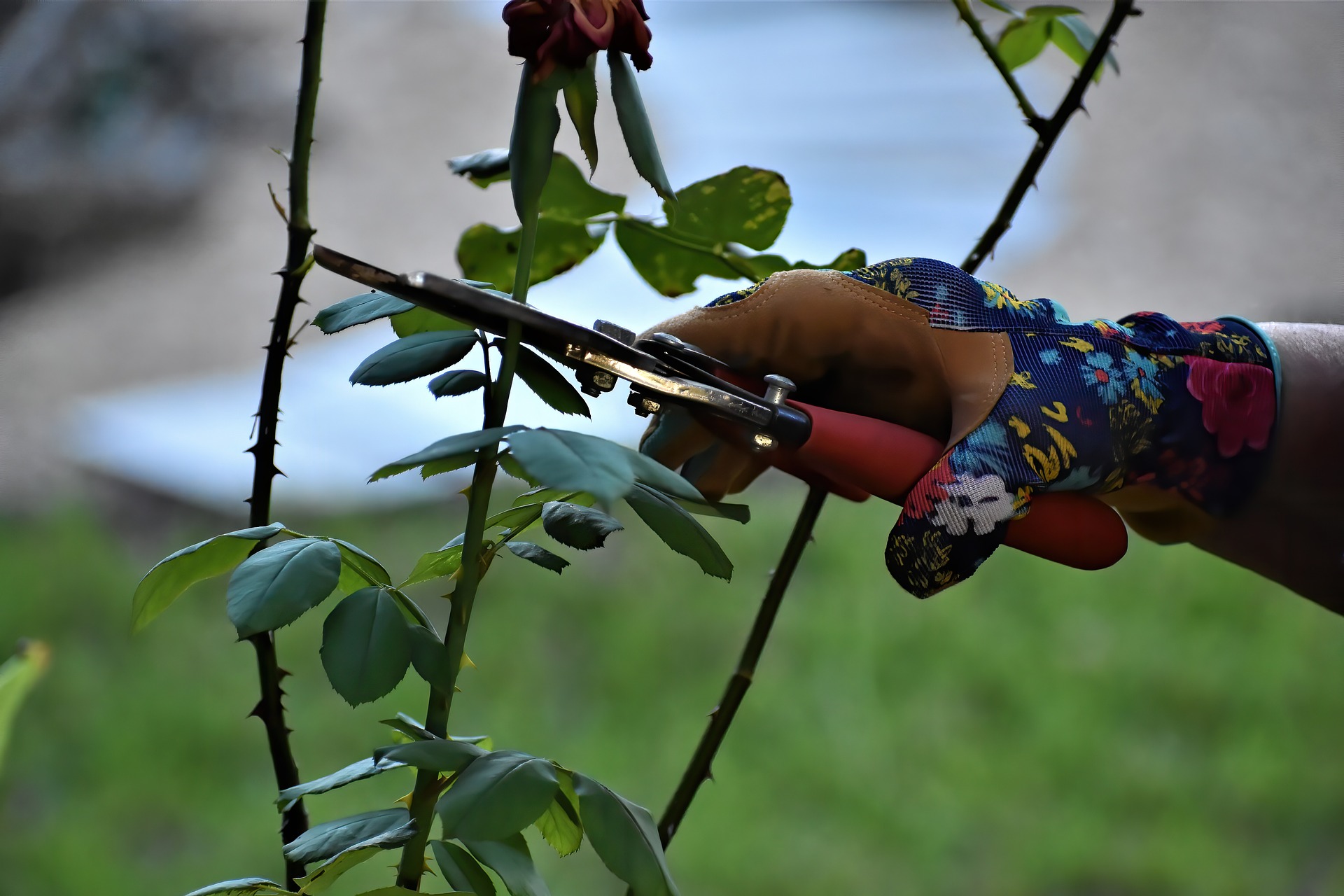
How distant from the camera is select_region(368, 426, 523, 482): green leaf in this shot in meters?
0.22

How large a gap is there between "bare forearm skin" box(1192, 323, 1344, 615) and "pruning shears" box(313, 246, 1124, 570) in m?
0.09

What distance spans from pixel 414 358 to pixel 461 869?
127 millimetres

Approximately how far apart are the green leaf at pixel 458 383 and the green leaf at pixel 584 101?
6 cm

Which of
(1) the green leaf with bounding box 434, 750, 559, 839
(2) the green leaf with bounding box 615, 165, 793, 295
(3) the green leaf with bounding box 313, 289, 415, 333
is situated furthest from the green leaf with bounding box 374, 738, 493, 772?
(2) the green leaf with bounding box 615, 165, 793, 295

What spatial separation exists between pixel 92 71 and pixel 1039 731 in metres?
1.45

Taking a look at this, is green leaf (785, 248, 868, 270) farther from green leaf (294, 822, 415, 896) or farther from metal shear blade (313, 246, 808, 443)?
green leaf (294, 822, 415, 896)

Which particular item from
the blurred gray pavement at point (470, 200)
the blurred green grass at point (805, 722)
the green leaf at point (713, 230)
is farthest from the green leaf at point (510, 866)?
the blurred gray pavement at point (470, 200)

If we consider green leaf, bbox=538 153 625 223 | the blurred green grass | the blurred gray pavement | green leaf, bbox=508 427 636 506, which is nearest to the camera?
green leaf, bbox=508 427 636 506

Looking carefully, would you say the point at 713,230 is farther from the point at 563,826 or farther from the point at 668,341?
the point at 563,826

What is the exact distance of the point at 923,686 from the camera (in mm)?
1084

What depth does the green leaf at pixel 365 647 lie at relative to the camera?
→ 24 centimetres

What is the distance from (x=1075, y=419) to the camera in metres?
0.33

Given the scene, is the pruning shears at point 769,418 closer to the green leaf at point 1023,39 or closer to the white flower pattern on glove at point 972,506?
the white flower pattern on glove at point 972,506

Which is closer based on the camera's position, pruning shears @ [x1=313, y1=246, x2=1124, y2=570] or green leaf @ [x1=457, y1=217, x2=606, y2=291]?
pruning shears @ [x1=313, y1=246, x2=1124, y2=570]
